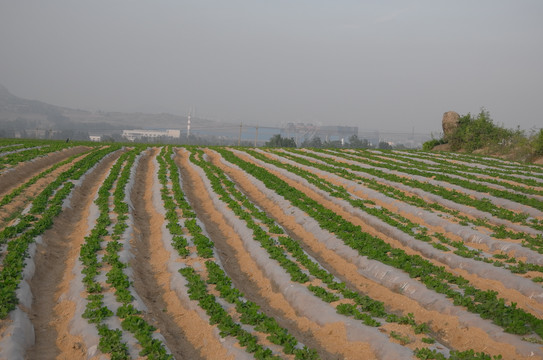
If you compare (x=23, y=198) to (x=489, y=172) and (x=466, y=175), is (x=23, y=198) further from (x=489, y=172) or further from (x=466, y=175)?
(x=489, y=172)

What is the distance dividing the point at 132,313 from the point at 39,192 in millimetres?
11587

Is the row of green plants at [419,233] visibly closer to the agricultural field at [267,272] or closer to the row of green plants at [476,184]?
the agricultural field at [267,272]

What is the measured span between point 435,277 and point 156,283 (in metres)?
7.02

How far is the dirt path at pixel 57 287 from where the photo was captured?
7547mm

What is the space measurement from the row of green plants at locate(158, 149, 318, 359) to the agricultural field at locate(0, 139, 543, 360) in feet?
0.12

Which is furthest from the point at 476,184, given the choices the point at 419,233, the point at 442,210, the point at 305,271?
the point at 305,271

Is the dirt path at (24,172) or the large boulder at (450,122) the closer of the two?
the dirt path at (24,172)

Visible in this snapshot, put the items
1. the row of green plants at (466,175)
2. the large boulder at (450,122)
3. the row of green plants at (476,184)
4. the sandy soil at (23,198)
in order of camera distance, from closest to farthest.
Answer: the sandy soil at (23,198) < the row of green plants at (476,184) < the row of green plants at (466,175) < the large boulder at (450,122)

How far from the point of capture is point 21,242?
11.3m

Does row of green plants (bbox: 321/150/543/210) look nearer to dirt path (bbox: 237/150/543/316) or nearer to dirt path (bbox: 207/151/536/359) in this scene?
dirt path (bbox: 237/150/543/316)

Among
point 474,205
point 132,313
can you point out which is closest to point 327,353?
point 132,313

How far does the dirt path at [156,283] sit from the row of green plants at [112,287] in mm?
411

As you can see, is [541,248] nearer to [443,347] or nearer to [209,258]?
[443,347]

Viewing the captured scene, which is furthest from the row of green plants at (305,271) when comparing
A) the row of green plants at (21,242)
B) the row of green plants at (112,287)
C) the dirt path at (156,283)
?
the row of green plants at (21,242)
